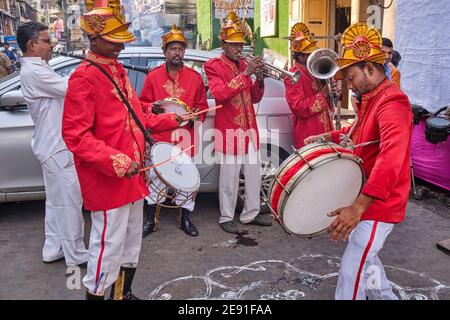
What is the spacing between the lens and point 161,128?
3.38 m

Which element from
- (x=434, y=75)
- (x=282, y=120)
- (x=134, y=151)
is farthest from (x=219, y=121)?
(x=434, y=75)

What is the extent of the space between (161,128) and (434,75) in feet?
13.7

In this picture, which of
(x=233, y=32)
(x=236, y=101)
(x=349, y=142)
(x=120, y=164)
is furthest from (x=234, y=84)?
(x=120, y=164)

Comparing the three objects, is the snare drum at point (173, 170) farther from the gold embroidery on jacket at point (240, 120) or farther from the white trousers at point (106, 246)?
the gold embroidery on jacket at point (240, 120)

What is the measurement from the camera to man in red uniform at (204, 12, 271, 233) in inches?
182

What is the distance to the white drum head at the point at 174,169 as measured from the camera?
119 inches

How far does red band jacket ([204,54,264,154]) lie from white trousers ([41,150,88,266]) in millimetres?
1557

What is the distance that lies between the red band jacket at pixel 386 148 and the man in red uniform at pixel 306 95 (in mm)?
1840

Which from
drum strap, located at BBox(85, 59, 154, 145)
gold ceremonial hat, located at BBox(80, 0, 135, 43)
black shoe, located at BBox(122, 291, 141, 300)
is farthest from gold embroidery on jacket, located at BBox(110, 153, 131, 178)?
black shoe, located at BBox(122, 291, 141, 300)

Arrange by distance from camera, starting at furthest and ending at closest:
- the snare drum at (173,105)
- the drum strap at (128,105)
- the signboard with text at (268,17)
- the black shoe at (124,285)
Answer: the signboard with text at (268,17) < the snare drum at (173,105) < the black shoe at (124,285) < the drum strap at (128,105)

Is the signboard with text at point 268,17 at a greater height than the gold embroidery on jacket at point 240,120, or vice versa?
the signboard with text at point 268,17

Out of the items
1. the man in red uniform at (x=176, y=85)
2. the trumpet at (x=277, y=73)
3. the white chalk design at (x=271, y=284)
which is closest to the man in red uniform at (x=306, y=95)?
the trumpet at (x=277, y=73)

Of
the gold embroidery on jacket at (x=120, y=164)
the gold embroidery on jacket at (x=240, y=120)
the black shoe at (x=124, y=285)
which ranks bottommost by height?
the black shoe at (x=124, y=285)
